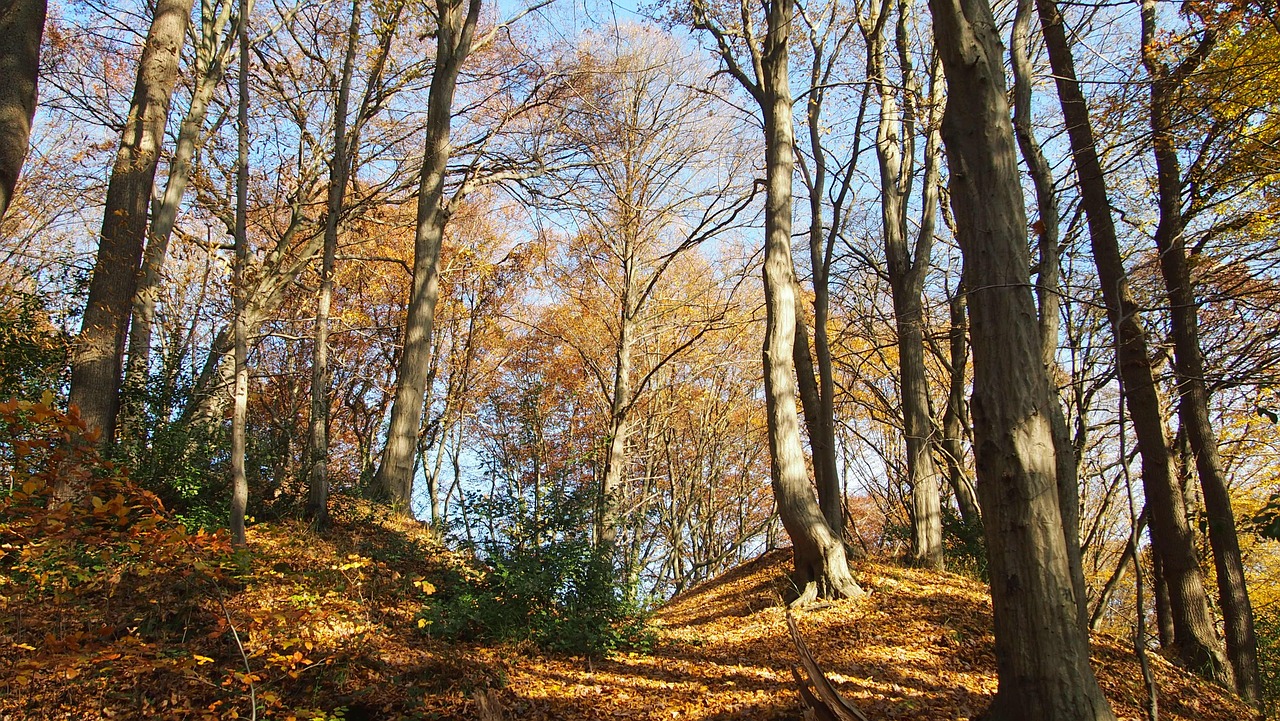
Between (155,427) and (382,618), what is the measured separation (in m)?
3.65

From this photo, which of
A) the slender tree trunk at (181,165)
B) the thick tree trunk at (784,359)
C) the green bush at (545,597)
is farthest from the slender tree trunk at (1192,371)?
the slender tree trunk at (181,165)

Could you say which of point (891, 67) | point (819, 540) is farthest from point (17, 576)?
point (891, 67)

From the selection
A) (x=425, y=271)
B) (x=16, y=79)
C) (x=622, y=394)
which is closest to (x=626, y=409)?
(x=622, y=394)

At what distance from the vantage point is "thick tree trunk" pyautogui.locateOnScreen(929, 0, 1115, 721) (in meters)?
3.75

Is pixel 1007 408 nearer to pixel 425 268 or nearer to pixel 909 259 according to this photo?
pixel 909 259

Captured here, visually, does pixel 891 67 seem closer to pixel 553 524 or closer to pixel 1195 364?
pixel 1195 364

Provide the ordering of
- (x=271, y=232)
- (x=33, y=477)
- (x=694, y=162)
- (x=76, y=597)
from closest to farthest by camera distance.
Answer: (x=33, y=477) → (x=76, y=597) → (x=694, y=162) → (x=271, y=232)

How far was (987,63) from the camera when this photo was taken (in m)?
4.36

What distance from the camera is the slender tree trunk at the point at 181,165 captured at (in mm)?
9163

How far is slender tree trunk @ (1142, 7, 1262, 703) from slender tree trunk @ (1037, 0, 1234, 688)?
0.21 meters

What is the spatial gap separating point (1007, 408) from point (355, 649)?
458cm

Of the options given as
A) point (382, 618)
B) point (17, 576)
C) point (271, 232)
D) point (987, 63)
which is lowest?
point (382, 618)

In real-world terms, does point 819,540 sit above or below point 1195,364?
below

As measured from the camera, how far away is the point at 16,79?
161 inches
